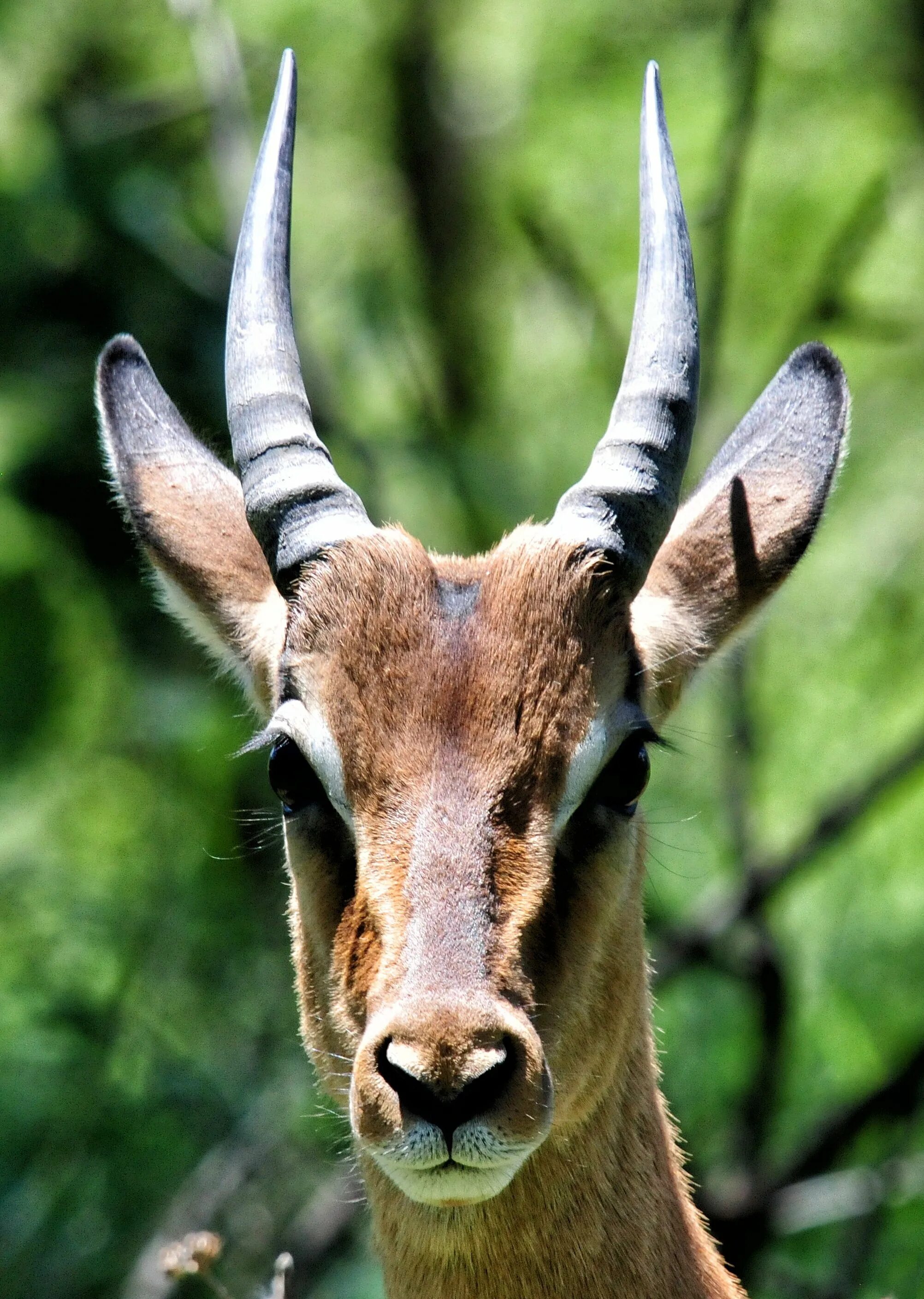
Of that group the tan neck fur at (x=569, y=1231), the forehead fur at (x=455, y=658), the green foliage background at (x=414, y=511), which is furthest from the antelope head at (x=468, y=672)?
the green foliage background at (x=414, y=511)

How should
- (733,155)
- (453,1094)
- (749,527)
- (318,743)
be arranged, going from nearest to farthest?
(453,1094) < (318,743) < (749,527) < (733,155)

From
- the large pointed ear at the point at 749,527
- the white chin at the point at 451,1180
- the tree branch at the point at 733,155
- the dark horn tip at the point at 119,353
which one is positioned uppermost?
the tree branch at the point at 733,155

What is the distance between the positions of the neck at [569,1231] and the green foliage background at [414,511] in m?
1.23

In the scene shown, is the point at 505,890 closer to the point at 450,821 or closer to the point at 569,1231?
the point at 450,821

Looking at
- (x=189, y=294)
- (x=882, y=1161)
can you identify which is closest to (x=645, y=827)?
(x=882, y=1161)

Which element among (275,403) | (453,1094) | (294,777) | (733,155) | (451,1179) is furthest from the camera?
(733,155)

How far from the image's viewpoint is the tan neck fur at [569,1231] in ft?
14.1

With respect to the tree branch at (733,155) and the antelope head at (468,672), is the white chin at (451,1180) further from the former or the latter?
the tree branch at (733,155)

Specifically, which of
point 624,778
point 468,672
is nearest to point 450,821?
point 468,672

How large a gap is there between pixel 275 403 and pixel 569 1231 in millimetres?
2440

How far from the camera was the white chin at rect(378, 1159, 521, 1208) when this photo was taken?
3660 millimetres

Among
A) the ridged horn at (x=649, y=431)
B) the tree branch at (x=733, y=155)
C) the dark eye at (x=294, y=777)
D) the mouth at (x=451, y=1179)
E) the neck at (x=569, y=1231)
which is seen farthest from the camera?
the tree branch at (x=733, y=155)

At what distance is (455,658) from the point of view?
4180mm

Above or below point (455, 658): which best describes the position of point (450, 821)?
below
